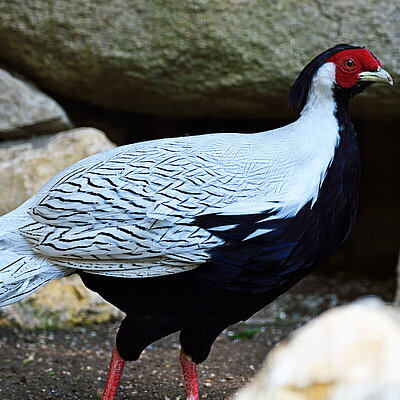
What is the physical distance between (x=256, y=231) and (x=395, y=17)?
5.89ft

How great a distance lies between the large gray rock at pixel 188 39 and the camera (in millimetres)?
3148

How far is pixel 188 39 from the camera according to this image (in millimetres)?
3203

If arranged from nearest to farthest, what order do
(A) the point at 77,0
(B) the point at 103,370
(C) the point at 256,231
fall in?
(C) the point at 256,231 < (B) the point at 103,370 < (A) the point at 77,0

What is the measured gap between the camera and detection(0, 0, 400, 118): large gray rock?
315 cm

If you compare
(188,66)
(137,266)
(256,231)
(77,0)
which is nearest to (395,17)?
(188,66)

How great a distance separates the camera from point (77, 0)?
3111mm

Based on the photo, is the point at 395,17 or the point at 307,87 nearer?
the point at 307,87

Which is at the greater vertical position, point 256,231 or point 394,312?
point 394,312

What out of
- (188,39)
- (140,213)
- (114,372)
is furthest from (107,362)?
(188,39)

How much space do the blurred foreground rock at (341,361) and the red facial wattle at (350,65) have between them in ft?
4.56

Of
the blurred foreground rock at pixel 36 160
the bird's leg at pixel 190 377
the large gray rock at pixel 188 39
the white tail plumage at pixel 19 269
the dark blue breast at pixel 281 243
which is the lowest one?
the bird's leg at pixel 190 377

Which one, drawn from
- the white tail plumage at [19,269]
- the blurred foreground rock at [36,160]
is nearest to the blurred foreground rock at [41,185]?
the blurred foreground rock at [36,160]

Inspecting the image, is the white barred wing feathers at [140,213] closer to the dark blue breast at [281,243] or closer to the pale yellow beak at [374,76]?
the dark blue breast at [281,243]

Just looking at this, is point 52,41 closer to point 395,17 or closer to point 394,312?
point 395,17
